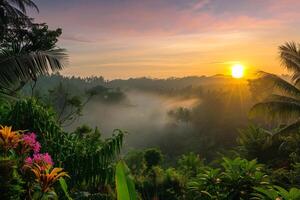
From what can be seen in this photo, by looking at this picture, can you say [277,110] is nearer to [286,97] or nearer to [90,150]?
[286,97]

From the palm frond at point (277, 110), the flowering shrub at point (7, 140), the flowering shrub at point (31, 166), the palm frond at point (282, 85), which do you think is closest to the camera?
the flowering shrub at point (31, 166)

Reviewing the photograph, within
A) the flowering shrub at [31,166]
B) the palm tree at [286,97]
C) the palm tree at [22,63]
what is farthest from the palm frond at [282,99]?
the flowering shrub at [31,166]

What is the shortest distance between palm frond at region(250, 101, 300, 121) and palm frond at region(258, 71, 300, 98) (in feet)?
1.80

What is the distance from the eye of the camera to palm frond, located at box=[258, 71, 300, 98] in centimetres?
1603

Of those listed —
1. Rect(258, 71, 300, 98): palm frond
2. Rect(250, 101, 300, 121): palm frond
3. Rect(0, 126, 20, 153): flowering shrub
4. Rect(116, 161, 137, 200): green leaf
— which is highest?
Rect(258, 71, 300, 98): palm frond

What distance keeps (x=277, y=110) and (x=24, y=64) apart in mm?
10226

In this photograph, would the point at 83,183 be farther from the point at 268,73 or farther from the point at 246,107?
the point at 246,107

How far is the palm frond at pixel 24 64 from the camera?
10.1 meters

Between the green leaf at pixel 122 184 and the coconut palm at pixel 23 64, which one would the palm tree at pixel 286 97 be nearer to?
Answer: the coconut palm at pixel 23 64

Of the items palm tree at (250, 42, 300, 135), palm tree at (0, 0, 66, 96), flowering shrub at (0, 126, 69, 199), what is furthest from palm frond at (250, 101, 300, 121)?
flowering shrub at (0, 126, 69, 199)

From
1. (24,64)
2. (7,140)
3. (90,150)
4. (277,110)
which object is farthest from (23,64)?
(277,110)

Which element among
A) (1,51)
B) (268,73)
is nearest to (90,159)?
(1,51)

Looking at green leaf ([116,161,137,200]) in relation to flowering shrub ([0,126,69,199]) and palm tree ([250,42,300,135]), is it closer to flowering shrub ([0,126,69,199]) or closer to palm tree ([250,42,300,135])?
flowering shrub ([0,126,69,199])

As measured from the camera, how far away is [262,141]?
805 inches
